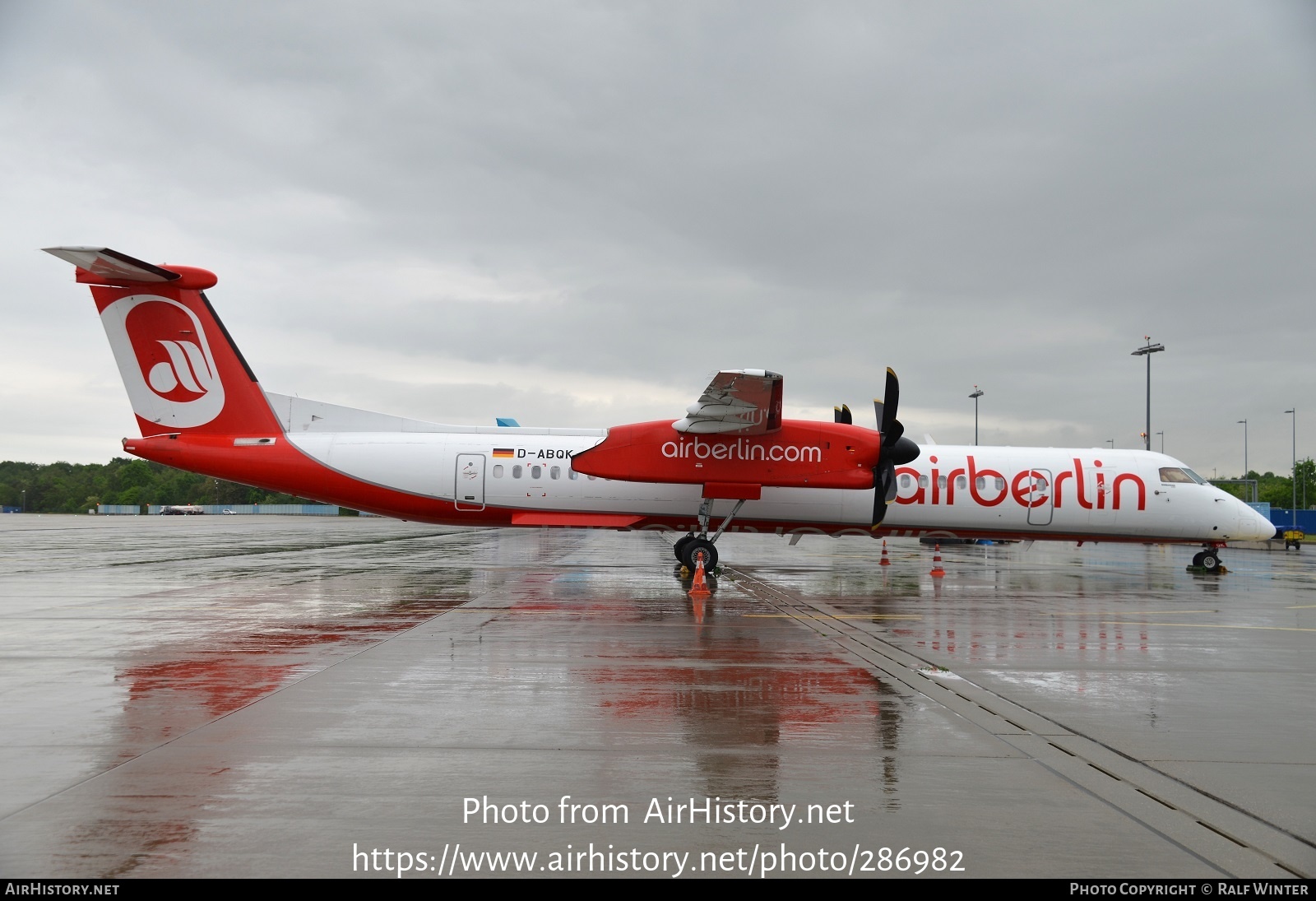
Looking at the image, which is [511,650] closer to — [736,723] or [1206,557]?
[736,723]

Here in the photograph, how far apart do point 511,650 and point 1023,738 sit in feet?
17.0

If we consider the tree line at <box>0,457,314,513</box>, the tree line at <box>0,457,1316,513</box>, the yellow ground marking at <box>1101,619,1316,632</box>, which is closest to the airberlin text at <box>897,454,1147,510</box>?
the yellow ground marking at <box>1101,619,1316,632</box>

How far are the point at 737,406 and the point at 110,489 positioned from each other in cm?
12821

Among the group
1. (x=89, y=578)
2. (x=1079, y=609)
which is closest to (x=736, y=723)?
(x=1079, y=609)

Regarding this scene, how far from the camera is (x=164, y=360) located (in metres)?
17.3

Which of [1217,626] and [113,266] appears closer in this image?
[1217,626]

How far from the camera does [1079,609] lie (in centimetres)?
1347

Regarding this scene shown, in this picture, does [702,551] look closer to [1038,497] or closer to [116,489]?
[1038,497]

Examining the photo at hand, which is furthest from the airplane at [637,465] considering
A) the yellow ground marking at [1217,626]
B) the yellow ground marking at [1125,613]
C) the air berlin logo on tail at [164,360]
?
the yellow ground marking at [1217,626]

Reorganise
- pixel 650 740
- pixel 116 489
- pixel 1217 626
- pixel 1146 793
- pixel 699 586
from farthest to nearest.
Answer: pixel 116 489 → pixel 699 586 → pixel 1217 626 → pixel 650 740 → pixel 1146 793

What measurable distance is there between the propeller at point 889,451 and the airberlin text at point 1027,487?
132cm

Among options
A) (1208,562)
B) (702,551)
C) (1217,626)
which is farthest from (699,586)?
(1208,562)

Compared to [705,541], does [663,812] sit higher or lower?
lower
